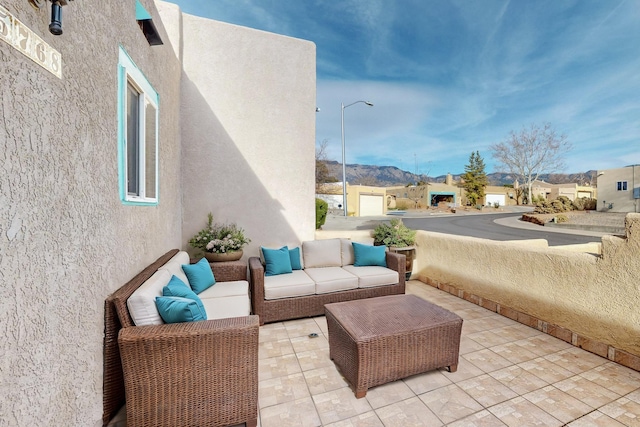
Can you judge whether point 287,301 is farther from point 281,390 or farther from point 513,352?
point 513,352

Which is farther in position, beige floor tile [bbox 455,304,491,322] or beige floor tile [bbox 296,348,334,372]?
beige floor tile [bbox 455,304,491,322]

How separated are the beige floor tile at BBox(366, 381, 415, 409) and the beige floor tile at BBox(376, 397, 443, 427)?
0.05 metres

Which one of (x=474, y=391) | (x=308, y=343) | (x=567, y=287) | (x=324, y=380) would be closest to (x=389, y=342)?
(x=324, y=380)

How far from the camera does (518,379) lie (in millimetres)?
2561

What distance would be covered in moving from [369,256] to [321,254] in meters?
0.89

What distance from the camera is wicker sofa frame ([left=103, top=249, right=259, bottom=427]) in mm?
1828

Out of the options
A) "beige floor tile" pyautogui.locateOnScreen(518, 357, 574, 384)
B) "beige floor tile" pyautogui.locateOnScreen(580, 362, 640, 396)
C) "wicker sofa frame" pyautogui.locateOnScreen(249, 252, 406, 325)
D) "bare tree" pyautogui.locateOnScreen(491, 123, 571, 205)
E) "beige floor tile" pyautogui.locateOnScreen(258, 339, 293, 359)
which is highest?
"bare tree" pyautogui.locateOnScreen(491, 123, 571, 205)

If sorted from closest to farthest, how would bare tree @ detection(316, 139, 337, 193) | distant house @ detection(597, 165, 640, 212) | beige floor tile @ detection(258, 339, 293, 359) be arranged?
1. beige floor tile @ detection(258, 339, 293, 359)
2. bare tree @ detection(316, 139, 337, 193)
3. distant house @ detection(597, 165, 640, 212)

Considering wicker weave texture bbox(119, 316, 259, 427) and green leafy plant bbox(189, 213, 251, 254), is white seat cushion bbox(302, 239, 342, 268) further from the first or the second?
wicker weave texture bbox(119, 316, 259, 427)

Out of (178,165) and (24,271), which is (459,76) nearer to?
(178,165)

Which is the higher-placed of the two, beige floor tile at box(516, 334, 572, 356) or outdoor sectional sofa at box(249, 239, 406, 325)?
outdoor sectional sofa at box(249, 239, 406, 325)

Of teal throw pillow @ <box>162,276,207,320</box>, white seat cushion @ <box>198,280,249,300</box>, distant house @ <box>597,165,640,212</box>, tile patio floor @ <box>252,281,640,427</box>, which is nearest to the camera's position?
tile patio floor @ <box>252,281,640,427</box>

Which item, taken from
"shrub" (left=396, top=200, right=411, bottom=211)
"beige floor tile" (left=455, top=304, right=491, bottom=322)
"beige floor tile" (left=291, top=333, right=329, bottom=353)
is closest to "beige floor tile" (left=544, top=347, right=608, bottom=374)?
"beige floor tile" (left=455, top=304, right=491, bottom=322)

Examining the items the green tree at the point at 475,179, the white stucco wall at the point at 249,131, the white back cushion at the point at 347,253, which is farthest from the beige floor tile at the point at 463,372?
the green tree at the point at 475,179
